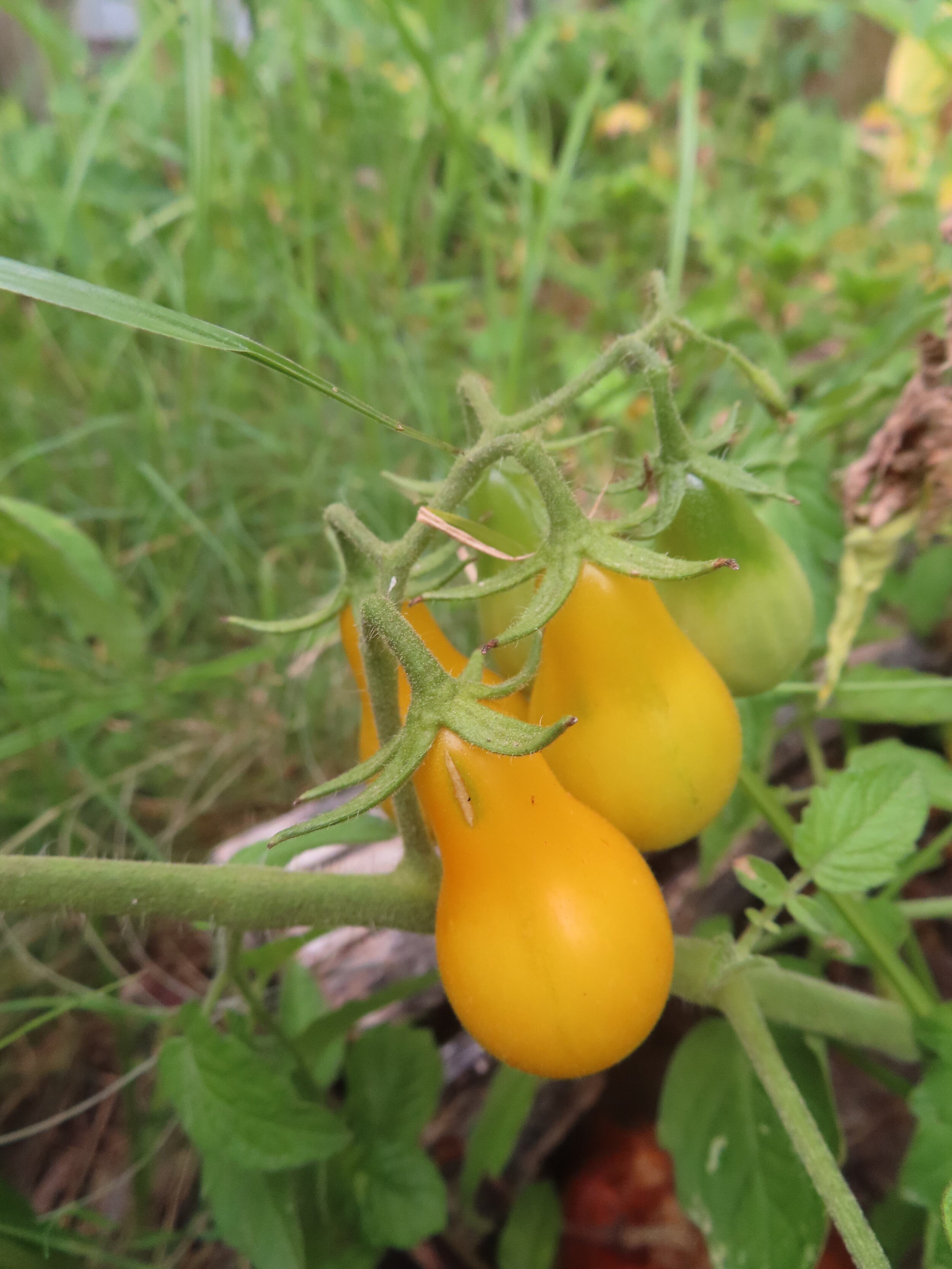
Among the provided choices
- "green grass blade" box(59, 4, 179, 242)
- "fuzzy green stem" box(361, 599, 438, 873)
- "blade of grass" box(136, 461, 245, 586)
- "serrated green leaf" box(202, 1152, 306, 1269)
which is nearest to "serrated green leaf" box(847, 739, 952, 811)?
"fuzzy green stem" box(361, 599, 438, 873)

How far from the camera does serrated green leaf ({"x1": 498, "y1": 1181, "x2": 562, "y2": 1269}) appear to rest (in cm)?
93

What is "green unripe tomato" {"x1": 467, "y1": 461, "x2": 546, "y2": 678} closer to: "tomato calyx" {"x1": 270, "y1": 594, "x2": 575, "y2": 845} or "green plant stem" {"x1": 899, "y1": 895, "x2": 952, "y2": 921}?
"tomato calyx" {"x1": 270, "y1": 594, "x2": 575, "y2": 845}

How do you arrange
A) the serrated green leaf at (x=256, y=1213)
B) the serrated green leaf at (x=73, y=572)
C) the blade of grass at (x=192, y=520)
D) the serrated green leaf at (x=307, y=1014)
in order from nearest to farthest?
the serrated green leaf at (x=256, y=1213), the serrated green leaf at (x=307, y=1014), the serrated green leaf at (x=73, y=572), the blade of grass at (x=192, y=520)

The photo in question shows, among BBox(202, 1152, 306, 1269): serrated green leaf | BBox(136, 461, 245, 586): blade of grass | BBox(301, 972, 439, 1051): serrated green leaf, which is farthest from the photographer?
BBox(136, 461, 245, 586): blade of grass

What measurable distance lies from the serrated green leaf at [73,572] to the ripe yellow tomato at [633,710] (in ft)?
2.46

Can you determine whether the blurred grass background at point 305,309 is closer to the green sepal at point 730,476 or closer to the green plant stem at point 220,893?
the green sepal at point 730,476

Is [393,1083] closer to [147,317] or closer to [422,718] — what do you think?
[422,718]

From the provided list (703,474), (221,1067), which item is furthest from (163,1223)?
(703,474)

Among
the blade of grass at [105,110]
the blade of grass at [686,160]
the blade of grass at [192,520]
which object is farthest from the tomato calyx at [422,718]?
the blade of grass at [105,110]

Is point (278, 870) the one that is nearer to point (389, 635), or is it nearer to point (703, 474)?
point (389, 635)

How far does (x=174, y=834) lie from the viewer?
134 centimetres

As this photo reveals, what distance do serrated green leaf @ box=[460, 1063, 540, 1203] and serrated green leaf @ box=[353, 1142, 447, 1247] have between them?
80 mm

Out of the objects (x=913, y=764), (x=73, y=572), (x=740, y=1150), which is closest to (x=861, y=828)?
(x=913, y=764)

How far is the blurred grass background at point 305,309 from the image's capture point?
1.34 m
